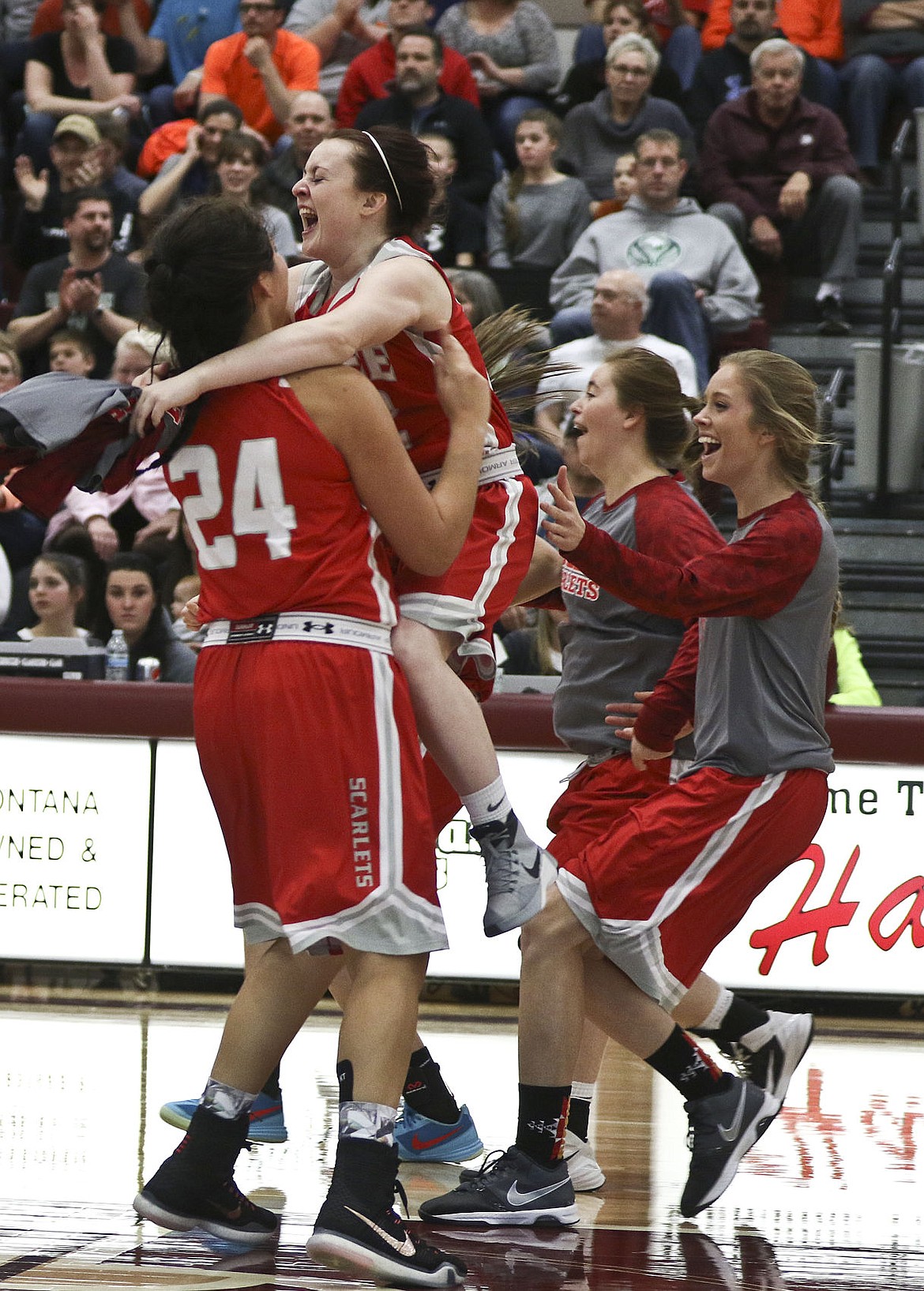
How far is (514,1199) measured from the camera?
3.44m

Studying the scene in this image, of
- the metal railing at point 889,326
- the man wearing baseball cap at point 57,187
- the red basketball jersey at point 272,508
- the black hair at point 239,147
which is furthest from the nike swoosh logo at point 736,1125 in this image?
the man wearing baseball cap at point 57,187

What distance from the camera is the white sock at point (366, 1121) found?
2926mm

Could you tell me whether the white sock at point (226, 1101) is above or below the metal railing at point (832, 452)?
below

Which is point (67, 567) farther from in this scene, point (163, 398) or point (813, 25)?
point (813, 25)

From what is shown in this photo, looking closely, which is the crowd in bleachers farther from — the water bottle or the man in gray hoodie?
the water bottle

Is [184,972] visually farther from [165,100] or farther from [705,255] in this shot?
[165,100]

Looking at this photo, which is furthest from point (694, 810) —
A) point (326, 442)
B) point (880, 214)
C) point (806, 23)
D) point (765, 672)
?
point (806, 23)

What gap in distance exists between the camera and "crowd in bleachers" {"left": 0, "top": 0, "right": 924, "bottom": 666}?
865cm

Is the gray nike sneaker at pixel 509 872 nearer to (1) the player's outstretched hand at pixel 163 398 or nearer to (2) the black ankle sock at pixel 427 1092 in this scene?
(2) the black ankle sock at pixel 427 1092

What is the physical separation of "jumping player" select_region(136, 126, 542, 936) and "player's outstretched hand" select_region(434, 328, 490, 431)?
5cm

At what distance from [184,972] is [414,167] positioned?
3.71 metres

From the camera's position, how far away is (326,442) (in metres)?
3.01

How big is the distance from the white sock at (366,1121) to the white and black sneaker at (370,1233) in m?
0.01

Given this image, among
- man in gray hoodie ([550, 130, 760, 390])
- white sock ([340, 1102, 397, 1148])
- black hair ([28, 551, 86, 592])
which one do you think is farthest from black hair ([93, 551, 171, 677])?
white sock ([340, 1102, 397, 1148])
